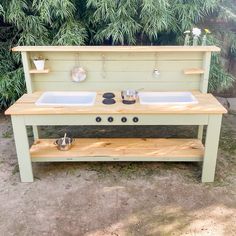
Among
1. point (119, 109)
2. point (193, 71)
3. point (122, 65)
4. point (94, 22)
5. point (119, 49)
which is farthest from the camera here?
point (94, 22)

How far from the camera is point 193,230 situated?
1.79 m

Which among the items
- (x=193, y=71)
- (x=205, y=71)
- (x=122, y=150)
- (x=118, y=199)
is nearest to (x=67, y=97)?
(x=122, y=150)

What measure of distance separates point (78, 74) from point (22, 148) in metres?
0.84

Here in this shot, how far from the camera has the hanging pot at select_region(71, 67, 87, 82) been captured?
8.26ft

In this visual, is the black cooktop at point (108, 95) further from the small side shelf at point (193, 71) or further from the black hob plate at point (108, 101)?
the small side shelf at point (193, 71)

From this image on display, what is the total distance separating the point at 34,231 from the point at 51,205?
0.88 feet

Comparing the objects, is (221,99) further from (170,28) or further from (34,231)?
(34,231)

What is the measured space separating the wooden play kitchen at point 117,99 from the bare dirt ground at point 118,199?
0.18m

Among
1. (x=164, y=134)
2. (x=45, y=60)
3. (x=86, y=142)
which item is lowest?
(x=164, y=134)

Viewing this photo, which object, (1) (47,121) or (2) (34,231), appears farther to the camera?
(1) (47,121)

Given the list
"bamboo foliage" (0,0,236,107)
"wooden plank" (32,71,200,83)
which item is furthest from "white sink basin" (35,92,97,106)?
"bamboo foliage" (0,0,236,107)

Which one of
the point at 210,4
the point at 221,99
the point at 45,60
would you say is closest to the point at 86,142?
the point at 45,60

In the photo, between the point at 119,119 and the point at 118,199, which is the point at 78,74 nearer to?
the point at 119,119

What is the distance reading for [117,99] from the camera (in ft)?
7.64
